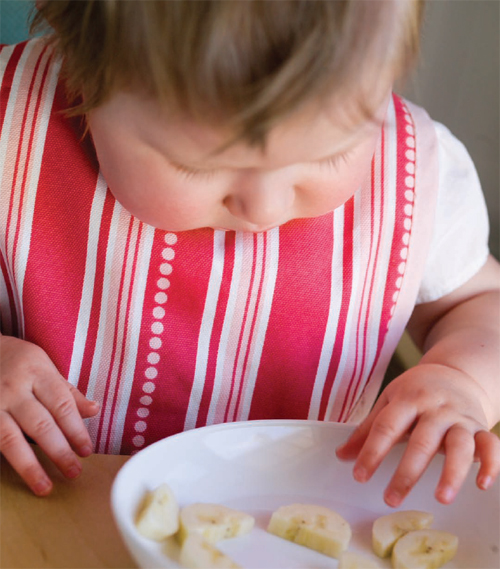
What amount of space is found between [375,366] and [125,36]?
18.7 inches

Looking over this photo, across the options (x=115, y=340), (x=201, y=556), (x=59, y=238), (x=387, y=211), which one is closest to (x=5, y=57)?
(x=59, y=238)

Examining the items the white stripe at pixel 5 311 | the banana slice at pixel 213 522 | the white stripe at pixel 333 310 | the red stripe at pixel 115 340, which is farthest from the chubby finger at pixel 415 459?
the white stripe at pixel 5 311

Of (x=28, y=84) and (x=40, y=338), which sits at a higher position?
(x=28, y=84)

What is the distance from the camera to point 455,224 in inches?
30.6

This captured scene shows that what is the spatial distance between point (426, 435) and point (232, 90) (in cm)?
29

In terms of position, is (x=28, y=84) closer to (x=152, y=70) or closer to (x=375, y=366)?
(x=152, y=70)

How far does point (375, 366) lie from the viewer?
82cm

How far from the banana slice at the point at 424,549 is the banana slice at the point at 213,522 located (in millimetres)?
97

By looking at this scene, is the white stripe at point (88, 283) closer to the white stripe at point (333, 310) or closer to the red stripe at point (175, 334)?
the red stripe at point (175, 334)

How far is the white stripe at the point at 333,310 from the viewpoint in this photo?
75 centimetres

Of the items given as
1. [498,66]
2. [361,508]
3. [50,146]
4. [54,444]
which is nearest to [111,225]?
[50,146]

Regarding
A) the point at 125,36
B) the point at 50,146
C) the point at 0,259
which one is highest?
the point at 125,36

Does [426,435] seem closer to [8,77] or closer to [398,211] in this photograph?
[398,211]

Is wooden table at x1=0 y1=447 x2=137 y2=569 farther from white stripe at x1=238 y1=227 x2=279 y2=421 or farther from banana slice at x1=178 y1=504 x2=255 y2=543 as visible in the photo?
white stripe at x1=238 y1=227 x2=279 y2=421
